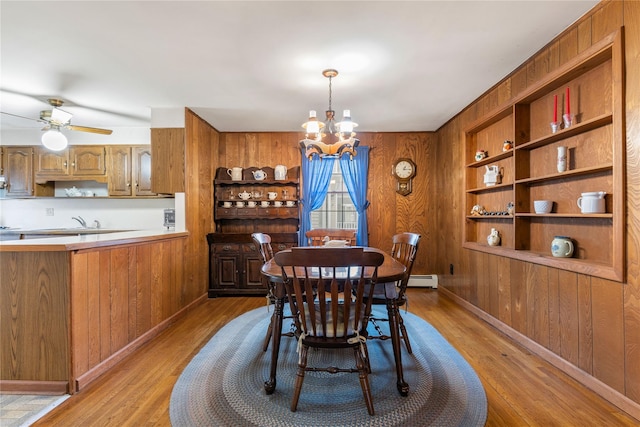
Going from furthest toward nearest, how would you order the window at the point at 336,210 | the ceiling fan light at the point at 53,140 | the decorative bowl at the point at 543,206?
the window at the point at 336,210 → the ceiling fan light at the point at 53,140 → the decorative bowl at the point at 543,206

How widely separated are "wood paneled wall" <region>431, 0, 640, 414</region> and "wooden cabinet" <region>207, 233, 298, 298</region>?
9.31 feet

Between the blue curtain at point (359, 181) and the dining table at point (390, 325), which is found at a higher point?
the blue curtain at point (359, 181)

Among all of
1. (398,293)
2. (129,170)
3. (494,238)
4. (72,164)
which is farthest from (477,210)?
(72,164)

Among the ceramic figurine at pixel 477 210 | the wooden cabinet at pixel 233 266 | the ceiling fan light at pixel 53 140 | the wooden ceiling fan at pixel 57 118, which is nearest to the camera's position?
the ceiling fan light at pixel 53 140

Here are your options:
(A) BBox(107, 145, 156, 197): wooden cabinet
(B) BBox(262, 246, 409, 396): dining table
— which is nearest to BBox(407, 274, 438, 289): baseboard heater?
(B) BBox(262, 246, 409, 396): dining table

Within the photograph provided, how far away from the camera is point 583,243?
2.19 metres

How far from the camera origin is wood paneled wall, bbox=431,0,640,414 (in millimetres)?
1669

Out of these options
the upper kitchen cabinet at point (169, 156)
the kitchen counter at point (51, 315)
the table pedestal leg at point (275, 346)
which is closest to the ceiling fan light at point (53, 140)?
the upper kitchen cabinet at point (169, 156)

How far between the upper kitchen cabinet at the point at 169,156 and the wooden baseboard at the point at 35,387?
7.41 feet

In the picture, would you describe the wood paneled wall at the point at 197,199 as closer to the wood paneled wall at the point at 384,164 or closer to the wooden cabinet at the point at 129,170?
the wood paneled wall at the point at 384,164

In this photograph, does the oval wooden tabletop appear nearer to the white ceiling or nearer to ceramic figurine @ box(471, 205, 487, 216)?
the white ceiling

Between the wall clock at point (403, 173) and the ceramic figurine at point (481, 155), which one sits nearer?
the ceramic figurine at point (481, 155)

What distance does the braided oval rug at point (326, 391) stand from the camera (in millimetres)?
1647

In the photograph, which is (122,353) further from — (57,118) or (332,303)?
(57,118)
